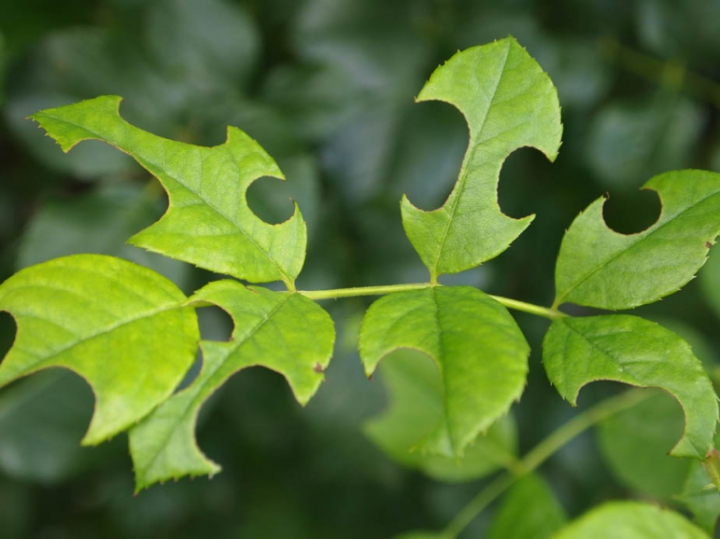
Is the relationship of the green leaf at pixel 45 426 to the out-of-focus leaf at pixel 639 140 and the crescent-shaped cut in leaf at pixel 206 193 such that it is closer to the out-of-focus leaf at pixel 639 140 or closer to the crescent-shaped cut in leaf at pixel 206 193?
the crescent-shaped cut in leaf at pixel 206 193

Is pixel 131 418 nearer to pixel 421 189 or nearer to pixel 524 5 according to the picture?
pixel 421 189

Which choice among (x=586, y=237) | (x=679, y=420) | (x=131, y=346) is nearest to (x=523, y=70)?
(x=586, y=237)

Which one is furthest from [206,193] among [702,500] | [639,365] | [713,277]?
[713,277]

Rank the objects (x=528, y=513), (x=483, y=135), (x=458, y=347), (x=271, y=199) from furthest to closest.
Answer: (x=271, y=199) < (x=528, y=513) < (x=483, y=135) < (x=458, y=347)

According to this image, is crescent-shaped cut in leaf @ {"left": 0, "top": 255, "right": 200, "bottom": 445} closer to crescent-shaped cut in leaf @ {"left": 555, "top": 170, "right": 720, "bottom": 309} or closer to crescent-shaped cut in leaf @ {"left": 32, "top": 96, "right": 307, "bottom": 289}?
crescent-shaped cut in leaf @ {"left": 32, "top": 96, "right": 307, "bottom": 289}

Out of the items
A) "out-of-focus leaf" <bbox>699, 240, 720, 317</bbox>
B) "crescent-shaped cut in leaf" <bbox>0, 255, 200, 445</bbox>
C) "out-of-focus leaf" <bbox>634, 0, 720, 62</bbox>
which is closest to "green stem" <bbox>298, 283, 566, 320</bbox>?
"crescent-shaped cut in leaf" <bbox>0, 255, 200, 445</bbox>

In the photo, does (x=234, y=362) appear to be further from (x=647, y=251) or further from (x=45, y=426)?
(x=45, y=426)
